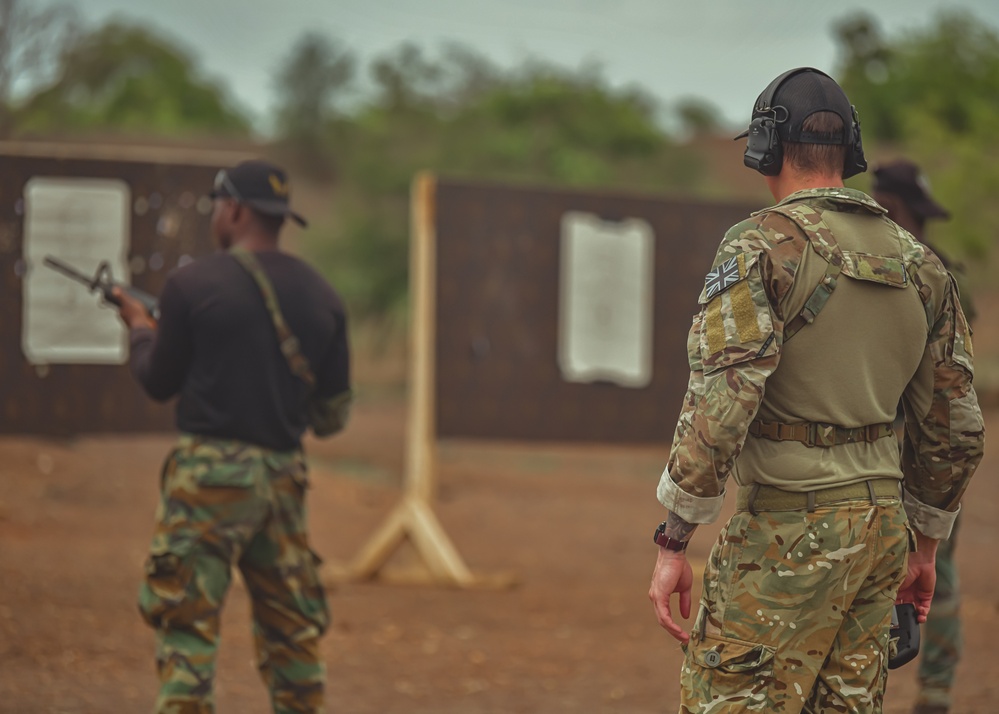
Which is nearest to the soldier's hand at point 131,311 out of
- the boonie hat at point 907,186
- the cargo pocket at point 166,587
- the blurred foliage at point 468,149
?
the cargo pocket at point 166,587

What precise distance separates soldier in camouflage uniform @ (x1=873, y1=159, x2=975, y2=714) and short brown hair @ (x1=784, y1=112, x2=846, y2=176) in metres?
1.63

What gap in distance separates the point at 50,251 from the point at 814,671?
17.5ft

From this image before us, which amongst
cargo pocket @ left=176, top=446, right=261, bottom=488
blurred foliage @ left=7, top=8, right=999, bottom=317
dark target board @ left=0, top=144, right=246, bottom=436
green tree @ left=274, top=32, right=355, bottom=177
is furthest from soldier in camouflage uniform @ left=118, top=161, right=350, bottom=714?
green tree @ left=274, top=32, right=355, bottom=177

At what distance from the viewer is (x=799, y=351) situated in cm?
260

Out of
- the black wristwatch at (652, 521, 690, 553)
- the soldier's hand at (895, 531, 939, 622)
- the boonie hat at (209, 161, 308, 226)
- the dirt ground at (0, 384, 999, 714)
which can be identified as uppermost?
the boonie hat at (209, 161, 308, 226)

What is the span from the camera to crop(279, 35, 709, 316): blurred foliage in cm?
1752

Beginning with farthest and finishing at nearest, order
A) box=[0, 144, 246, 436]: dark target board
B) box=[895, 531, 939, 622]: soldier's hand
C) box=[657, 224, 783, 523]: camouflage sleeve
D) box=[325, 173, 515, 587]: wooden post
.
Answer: box=[325, 173, 515, 587]: wooden post < box=[0, 144, 246, 436]: dark target board < box=[895, 531, 939, 622]: soldier's hand < box=[657, 224, 783, 523]: camouflage sleeve

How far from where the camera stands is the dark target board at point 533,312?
796 centimetres

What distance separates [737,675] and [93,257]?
519cm

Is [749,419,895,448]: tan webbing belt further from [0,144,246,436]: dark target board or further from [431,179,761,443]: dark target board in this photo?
[431,179,761,443]: dark target board

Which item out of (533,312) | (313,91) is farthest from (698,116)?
(533,312)

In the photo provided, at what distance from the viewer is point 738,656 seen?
255cm

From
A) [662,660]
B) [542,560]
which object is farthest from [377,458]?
[662,660]

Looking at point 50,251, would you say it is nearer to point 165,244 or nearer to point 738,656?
point 165,244
